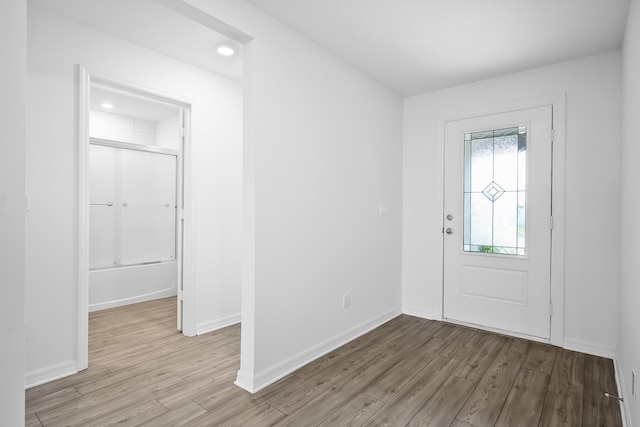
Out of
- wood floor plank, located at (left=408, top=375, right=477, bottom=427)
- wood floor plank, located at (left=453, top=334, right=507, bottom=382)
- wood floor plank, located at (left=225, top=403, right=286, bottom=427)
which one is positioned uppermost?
wood floor plank, located at (left=453, top=334, right=507, bottom=382)

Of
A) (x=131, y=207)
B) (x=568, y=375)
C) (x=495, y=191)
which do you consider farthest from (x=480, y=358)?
(x=131, y=207)

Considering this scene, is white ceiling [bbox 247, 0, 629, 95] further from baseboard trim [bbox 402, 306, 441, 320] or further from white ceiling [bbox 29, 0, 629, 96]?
baseboard trim [bbox 402, 306, 441, 320]

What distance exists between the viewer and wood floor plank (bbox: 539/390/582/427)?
1.92 m

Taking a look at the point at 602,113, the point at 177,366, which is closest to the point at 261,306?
the point at 177,366

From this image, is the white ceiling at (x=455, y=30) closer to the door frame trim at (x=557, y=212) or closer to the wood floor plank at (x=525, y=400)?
the door frame trim at (x=557, y=212)

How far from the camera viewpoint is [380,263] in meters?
3.58

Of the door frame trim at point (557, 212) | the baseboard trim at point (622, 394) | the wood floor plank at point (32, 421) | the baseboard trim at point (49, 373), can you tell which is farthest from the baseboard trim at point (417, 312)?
the wood floor plank at point (32, 421)

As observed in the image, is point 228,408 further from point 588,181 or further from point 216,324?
point 588,181

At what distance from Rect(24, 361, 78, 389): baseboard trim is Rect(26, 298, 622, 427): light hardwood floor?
62 mm

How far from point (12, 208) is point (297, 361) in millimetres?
1960

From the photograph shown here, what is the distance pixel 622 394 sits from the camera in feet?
7.03

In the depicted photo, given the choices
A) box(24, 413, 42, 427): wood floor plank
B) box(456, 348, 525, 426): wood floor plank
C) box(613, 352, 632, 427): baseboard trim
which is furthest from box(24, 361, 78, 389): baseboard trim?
box(613, 352, 632, 427): baseboard trim

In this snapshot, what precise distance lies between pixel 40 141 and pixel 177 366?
181 cm

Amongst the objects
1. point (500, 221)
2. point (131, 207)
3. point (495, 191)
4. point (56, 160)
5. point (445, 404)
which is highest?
point (56, 160)
